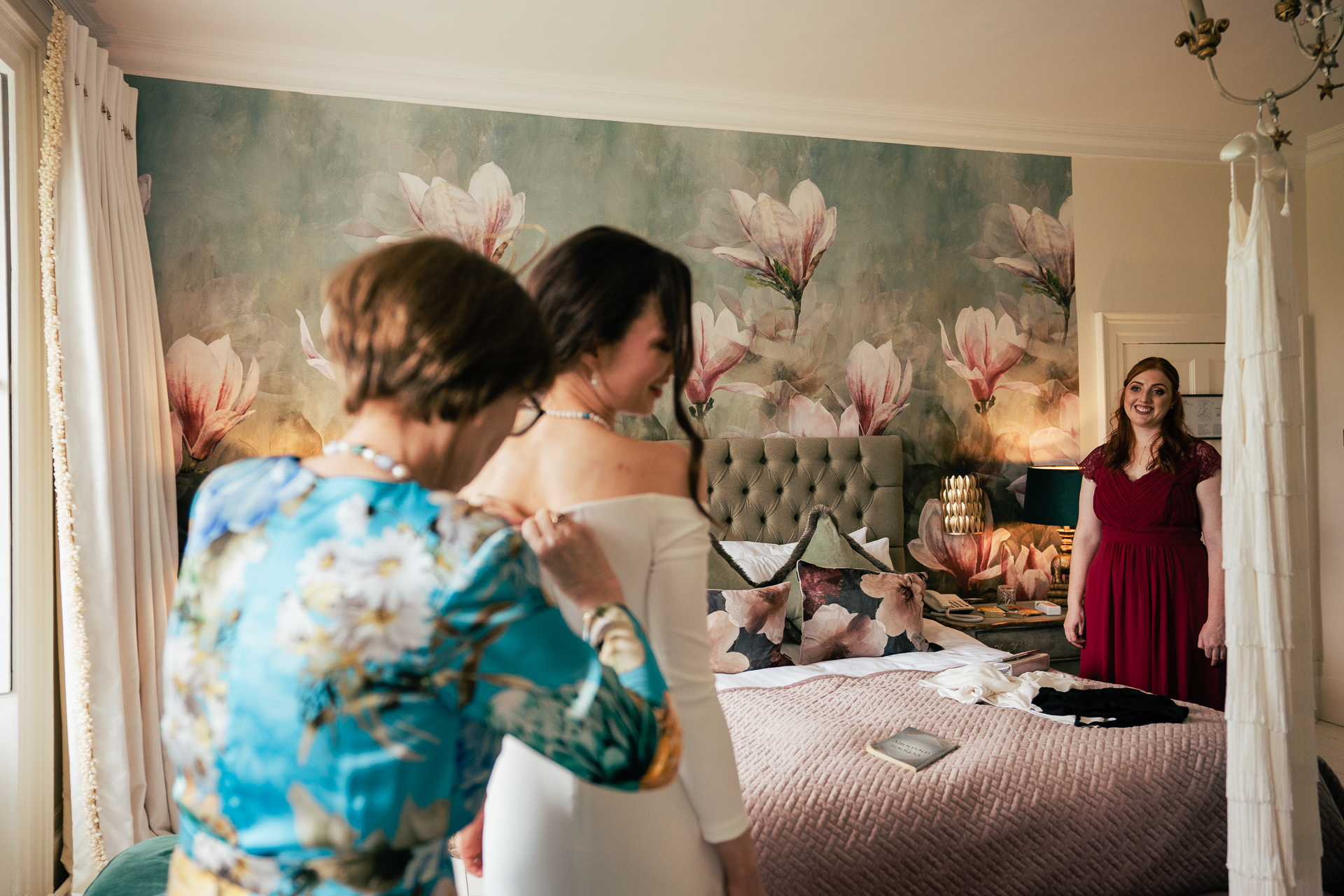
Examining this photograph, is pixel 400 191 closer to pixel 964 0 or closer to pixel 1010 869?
pixel 964 0

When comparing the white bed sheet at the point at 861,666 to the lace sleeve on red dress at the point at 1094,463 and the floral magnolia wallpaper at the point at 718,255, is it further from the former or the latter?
the floral magnolia wallpaper at the point at 718,255

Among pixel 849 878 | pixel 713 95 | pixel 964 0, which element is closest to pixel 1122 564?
pixel 849 878

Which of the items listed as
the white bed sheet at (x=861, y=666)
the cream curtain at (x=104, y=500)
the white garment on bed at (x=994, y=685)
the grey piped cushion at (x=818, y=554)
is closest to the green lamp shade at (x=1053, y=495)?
the grey piped cushion at (x=818, y=554)

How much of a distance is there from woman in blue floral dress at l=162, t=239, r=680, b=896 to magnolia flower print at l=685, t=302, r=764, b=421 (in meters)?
3.17

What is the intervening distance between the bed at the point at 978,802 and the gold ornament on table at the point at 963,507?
5.35ft

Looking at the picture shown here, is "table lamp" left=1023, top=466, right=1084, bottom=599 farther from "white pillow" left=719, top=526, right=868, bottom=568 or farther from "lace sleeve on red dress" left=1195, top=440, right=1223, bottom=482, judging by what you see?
"white pillow" left=719, top=526, right=868, bottom=568

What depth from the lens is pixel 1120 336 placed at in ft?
14.7

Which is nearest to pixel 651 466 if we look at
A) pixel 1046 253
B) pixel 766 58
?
pixel 766 58

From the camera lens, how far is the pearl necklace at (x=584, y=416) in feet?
3.51

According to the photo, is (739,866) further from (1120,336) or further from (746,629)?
(1120,336)

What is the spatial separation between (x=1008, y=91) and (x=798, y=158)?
3.39 feet

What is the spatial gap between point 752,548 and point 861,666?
0.86 m

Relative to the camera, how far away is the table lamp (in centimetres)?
390

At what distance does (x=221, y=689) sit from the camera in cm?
70
